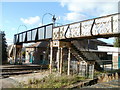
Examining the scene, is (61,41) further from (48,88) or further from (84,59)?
(48,88)

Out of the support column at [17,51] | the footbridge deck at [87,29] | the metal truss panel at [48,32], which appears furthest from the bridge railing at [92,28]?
the support column at [17,51]

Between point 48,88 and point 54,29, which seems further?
point 54,29

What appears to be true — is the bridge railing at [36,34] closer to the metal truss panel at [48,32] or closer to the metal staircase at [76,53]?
the metal truss panel at [48,32]

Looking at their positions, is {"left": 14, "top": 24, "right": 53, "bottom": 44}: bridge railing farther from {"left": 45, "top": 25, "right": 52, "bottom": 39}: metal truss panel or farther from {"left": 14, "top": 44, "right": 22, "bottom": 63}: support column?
{"left": 14, "top": 44, "right": 22, "bottom": 63}: support column

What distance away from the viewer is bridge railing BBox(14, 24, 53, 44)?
15570 millimetres

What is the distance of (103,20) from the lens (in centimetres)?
1005

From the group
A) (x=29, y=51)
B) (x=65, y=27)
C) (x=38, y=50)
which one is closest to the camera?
(x=65, y=27)

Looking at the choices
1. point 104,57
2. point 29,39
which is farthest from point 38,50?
point 104,57

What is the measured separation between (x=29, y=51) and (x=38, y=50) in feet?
14.1

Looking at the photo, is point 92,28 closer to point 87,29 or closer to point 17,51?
point 87,29

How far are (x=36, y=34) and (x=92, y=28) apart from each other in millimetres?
9664

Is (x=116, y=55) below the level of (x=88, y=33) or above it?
below

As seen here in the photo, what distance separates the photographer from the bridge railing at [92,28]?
9.41 metres

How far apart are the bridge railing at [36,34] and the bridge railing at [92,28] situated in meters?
1.85
